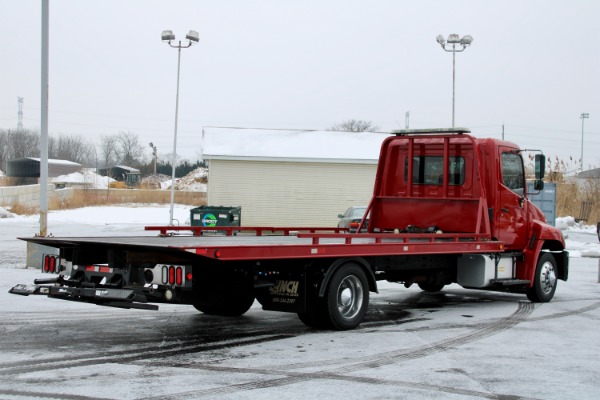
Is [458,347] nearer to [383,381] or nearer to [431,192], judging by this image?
[383,381]

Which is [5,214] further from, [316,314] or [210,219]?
[316,314]

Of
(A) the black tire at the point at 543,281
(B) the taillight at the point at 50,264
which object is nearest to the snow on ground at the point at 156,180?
(A) the black tire at the point at 543,281

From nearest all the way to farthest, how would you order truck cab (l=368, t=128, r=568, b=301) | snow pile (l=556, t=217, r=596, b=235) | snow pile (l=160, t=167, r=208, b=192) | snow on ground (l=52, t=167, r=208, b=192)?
1. truck cab (l=368, t=128, r=568, b=301)
2. snow pile (l=556, t=217, r=596, b=235)
3. snow pile (l=160, t=167, r=208, b=192)
4. snow on ground (l=52, t=167, r=208, b=192)

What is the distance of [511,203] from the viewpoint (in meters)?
13.2

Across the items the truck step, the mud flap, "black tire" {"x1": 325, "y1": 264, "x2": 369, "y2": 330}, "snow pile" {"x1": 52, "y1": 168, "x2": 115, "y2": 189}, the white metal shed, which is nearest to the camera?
the mud flap

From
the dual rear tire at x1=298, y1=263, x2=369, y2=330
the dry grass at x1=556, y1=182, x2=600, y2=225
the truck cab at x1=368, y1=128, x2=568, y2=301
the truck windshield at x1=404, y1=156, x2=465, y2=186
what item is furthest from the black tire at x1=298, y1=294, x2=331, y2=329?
the dry grass at x1=556, y1=182, x2=600, y2=225

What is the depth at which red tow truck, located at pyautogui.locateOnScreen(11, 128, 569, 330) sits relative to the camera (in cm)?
883

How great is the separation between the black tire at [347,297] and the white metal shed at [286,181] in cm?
2406

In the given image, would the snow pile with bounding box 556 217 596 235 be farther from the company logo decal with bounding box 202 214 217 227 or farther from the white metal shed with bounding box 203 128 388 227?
the company logo decal with bounding box 202 214 217 227

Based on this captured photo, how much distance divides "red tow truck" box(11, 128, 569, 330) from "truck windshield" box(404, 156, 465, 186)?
0.02m

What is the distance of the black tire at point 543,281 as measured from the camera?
13523 mm

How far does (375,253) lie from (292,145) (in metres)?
26.8

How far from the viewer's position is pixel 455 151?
13.2 metres

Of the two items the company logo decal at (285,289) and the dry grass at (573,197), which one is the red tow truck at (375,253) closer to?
the company logo decal at (285,289)
